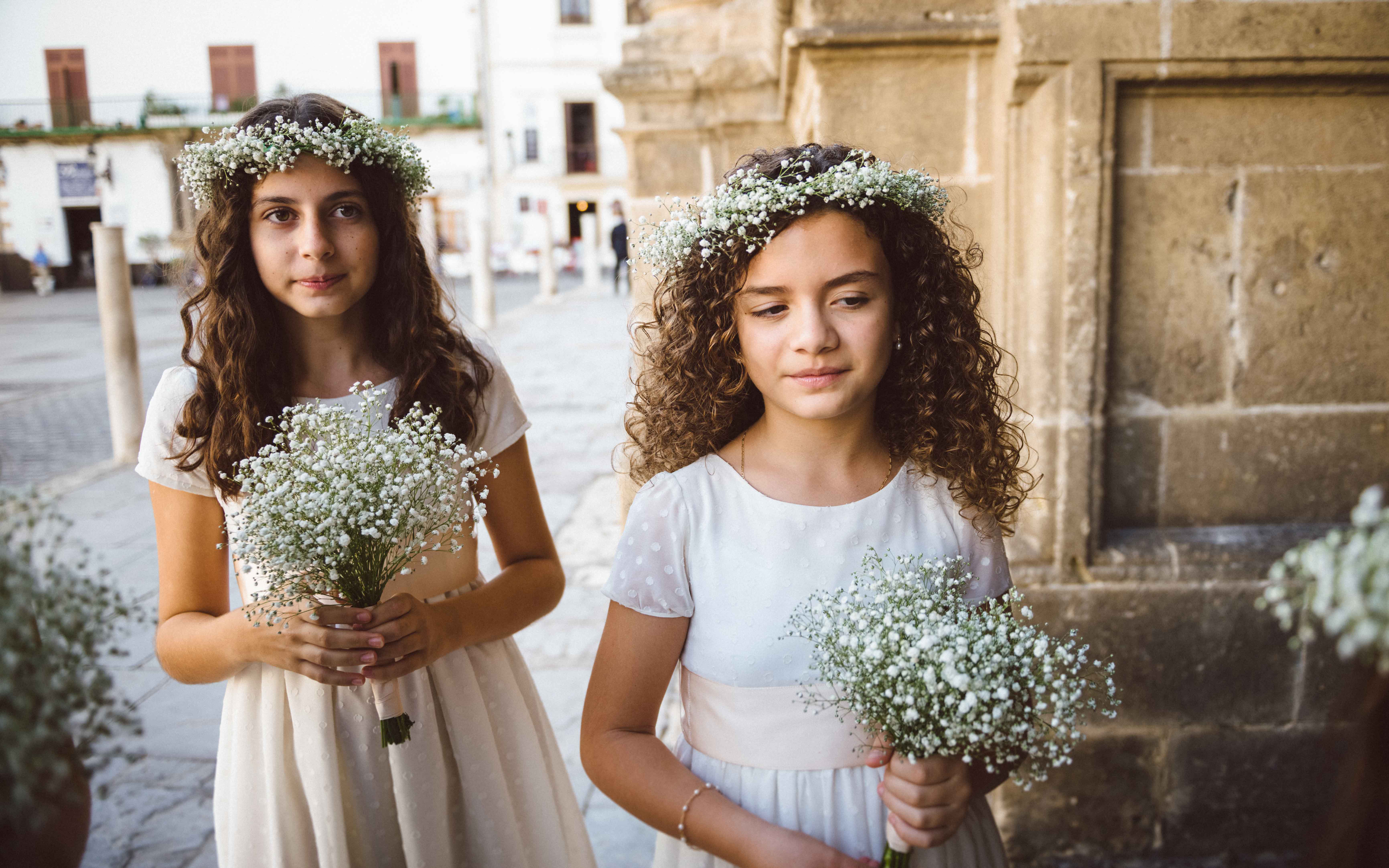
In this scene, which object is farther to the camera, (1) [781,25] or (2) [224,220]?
(1) [781,25]

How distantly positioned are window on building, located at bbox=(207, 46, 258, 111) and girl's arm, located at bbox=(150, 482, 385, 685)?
1328 inches

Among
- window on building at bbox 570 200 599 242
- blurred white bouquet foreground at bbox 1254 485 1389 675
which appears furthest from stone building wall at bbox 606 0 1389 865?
window on building at bbox 570 200 599 242

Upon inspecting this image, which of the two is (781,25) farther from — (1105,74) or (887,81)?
(1105,74)

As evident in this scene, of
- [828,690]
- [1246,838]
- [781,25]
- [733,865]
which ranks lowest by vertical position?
[1246,838]

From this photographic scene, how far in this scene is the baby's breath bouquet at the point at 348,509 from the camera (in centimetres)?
121

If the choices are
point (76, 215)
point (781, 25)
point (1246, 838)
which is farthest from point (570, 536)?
point (76, 215)

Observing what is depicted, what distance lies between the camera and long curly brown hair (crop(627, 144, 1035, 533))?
1539mm

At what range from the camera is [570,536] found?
17.9 feet

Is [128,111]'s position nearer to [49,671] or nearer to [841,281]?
[841,281]

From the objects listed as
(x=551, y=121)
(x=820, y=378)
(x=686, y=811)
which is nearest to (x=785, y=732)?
(x=686, y=811)

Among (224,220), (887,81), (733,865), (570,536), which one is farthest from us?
(570,536)

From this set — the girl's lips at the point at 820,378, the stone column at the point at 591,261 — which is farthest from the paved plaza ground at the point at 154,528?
the stone column at the point at 591,261

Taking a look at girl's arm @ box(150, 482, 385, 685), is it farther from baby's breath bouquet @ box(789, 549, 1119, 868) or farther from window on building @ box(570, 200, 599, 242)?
window on building @ box(570, 200, 599, 242)

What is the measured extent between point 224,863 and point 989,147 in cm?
250
